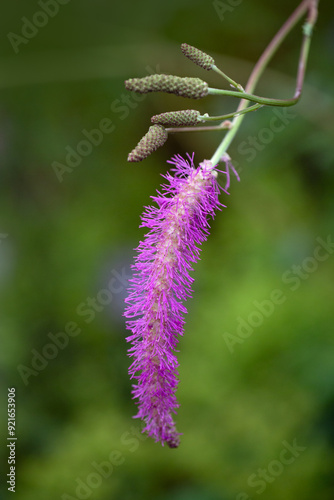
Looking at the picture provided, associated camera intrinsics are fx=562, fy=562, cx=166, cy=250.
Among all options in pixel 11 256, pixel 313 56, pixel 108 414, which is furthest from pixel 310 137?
pixel 11 256

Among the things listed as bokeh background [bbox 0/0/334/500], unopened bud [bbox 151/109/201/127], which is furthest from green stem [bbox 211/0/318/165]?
bokeh background [bbox 0/0/334/500]

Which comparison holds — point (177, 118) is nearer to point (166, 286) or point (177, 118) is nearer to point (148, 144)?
point (148, 144)

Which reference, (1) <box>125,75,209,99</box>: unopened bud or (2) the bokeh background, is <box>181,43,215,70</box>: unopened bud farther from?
(2) the bokeh background

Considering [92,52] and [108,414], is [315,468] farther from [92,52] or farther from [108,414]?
[92,52]

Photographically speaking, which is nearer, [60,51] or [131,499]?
[131,499]

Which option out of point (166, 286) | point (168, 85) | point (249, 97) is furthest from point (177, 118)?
point (166, 286)

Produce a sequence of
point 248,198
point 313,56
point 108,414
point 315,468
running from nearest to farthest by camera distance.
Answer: point 315,468 < point 313,56 < point 108,414 < point 248,198
